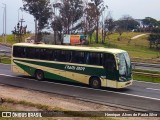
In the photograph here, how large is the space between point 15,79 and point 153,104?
11320 millimetres

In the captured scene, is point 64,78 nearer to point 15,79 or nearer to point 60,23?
point 15,79

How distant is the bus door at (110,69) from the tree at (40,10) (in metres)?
51.0

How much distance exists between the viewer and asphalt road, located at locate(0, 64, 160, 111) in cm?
1747

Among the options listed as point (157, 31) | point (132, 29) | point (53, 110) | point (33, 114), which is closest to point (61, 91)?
point (53, 110)

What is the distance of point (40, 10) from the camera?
233 ft

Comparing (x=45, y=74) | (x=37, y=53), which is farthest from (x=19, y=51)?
(x=45, y=74)

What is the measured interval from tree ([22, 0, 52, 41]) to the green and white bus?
45676mm

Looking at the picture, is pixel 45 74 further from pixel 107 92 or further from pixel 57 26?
pixel 57 26

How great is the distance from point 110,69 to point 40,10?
5214 centimetres

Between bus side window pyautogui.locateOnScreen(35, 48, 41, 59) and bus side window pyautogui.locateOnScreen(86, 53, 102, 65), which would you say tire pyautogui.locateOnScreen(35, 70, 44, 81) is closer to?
bus side window pyautogui.locateOnScreen(35, 48, 41, 59)

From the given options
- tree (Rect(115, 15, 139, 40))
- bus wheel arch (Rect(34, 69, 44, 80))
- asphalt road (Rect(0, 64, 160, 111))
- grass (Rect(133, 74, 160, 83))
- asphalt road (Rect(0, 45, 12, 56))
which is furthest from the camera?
tree (Rect(115, 15, 139, 40))

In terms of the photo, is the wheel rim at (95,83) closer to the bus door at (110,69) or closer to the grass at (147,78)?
the bus door at (110,69)

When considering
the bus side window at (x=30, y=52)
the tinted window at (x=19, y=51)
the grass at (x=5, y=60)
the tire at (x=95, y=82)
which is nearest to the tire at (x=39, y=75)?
the bus side window at (x=30, y=52)

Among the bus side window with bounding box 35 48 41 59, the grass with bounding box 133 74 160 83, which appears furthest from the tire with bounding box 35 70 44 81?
the grass with bounding box 133 74 160 83
